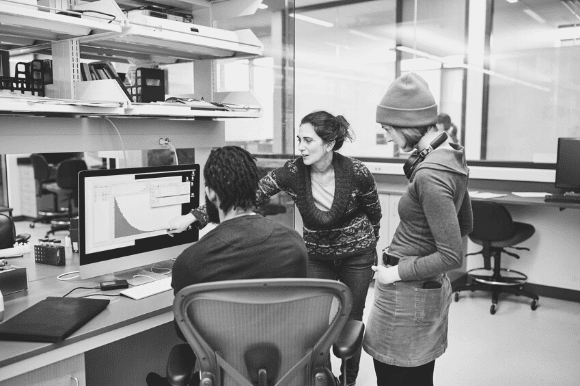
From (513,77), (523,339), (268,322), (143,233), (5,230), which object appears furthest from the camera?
(513,77)

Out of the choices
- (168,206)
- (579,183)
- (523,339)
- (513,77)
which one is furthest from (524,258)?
(168,206)

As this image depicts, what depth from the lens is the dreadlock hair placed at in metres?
1.51

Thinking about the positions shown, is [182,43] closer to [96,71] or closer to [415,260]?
[96,71]

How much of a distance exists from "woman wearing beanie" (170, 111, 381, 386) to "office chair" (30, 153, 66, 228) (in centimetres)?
530

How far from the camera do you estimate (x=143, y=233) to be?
2100 millimetres

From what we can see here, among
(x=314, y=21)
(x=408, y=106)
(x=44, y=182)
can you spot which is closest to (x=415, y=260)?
(x=408, y=106)

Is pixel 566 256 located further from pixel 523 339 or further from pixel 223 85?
pixel 223 85

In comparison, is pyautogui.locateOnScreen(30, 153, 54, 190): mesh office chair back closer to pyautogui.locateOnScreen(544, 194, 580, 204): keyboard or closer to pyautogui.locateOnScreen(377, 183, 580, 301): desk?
pyautogui.locateOnScreen(377, 183, 580, 301): desk

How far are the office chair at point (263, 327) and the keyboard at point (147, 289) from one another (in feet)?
1.98

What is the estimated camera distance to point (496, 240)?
150 inches

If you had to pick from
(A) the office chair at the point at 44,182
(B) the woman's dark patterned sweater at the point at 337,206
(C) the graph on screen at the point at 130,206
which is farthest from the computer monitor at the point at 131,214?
(A) the office chair at the point at 44,182

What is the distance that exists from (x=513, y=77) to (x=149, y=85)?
136 inches

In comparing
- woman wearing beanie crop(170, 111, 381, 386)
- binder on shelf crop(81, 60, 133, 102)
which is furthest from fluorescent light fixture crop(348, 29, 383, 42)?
binder on shelf crop(81, 60, 133, 102)

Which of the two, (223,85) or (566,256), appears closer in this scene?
(223,85)
